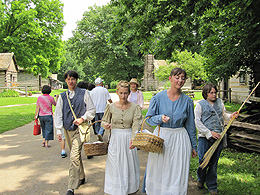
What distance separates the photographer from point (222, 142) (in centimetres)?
451

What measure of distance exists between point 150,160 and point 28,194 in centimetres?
228

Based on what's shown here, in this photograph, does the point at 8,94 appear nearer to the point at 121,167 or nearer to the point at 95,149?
the point at 95,149

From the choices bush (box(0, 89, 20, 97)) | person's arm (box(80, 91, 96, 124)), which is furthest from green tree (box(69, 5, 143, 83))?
person's arm (box(80, 91, 96, 124))

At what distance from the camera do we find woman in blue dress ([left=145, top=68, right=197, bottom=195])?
11.4 ft

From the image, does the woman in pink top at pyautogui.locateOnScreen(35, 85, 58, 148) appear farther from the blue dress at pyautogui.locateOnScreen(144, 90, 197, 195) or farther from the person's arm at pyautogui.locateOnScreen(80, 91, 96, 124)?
the blue dress at pyautogui.locateOnScreen(144, 90, 197, 195)

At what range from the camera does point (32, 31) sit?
34781mm

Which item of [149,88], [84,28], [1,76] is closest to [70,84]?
[1,76]

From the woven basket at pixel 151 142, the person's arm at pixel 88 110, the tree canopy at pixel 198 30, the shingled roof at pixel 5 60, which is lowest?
the woven basket at pixel 151 142

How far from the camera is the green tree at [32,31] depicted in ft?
113

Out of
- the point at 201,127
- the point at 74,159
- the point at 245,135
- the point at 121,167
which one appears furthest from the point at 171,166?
the point at 245,135

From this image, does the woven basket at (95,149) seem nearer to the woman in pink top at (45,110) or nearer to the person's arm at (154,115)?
the person's arm at (154,115)

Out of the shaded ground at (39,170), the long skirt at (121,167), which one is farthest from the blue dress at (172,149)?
the shaded ground at (39,170)

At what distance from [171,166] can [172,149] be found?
0.73 ft

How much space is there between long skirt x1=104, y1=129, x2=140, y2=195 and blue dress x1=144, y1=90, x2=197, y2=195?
35cm
